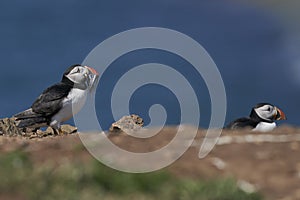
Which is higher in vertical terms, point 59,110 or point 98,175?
point 98,175

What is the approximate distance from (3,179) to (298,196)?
12.7 ft

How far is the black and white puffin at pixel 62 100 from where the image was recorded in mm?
20078

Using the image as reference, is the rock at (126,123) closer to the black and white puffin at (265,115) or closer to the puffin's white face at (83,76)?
the puffin's white face at (83,76)

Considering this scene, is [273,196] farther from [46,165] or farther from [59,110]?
[59,110]

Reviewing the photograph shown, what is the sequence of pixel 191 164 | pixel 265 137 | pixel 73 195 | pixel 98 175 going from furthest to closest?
pixel 265 137, pixel 191 164, pixel 98 175, pixel 73 195

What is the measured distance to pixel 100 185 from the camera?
9.62 meters

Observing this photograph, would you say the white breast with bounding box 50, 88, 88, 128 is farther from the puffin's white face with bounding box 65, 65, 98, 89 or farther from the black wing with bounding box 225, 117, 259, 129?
the black wing with bounding box 225, 117, 259, 129

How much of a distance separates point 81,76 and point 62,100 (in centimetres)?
112

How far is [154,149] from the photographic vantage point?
1114 centimetres

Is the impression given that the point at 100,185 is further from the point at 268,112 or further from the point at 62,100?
the point at 268,112

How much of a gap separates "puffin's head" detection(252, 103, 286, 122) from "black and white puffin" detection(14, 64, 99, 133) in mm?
4727

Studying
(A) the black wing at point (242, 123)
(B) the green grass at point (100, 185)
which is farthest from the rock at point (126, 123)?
(B) the green grass at point (100, 185)

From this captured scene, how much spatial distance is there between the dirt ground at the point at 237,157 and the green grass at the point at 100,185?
50cm

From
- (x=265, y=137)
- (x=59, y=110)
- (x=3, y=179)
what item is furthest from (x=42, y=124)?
(x=3, y=179)
